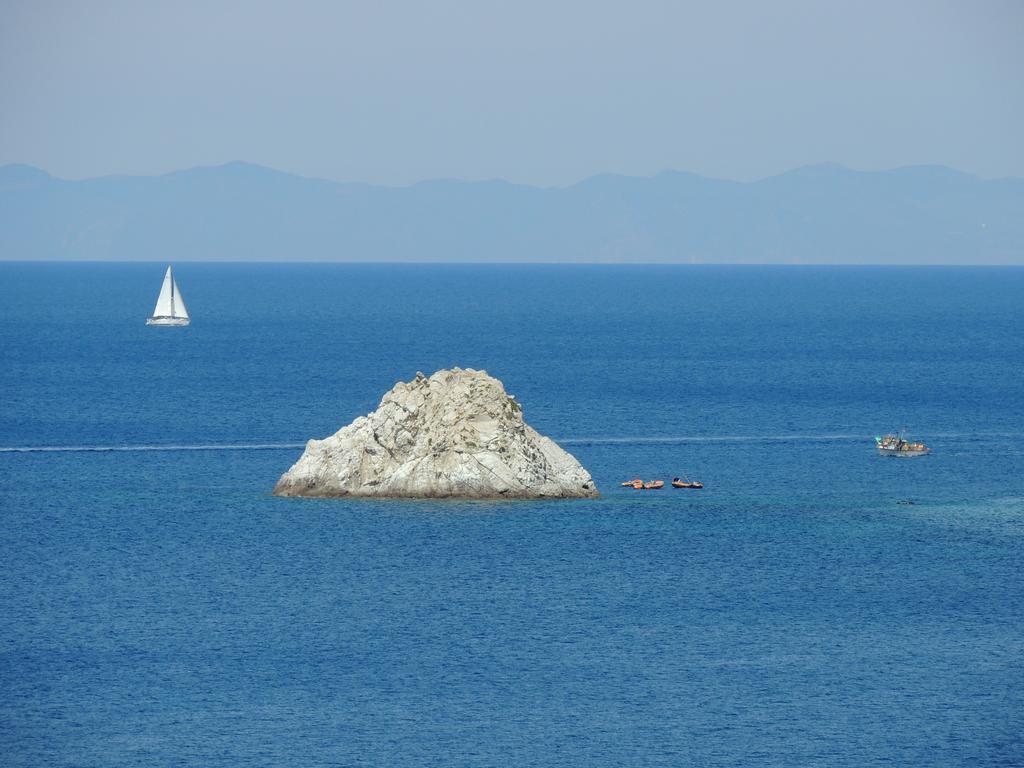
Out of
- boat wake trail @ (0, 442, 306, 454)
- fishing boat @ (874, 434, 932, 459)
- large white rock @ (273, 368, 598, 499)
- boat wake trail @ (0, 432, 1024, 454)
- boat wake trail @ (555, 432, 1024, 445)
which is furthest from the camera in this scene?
boat wake trail @ (555, 432, 1024, 445)

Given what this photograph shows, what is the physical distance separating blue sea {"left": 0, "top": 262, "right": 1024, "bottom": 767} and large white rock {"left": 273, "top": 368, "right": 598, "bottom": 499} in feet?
4.86

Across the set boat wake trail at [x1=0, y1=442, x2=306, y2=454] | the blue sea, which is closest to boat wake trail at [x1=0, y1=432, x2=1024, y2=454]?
boat wake trail at [x1=0, y1=442, x2=306, y2=454]

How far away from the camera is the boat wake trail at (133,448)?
10144 cm

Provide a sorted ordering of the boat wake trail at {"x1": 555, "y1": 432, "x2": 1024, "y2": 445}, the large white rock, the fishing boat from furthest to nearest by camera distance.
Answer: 1. the boat wake trail at {"x1": 555, "y1": 432, "x2": 1024, "y2": 445}
2. the fishing boat
3. the large white rock

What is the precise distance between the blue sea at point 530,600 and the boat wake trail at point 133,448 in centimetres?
41

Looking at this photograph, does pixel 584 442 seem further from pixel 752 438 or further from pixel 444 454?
pixel 444 454

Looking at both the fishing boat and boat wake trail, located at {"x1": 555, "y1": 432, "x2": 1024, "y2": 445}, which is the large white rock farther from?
the fishing boat

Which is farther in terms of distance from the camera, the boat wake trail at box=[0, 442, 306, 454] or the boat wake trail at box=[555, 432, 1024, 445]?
the boat wake trail at box=[555, 432, 1024, 445]

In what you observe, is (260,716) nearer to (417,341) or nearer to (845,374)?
(845,374)

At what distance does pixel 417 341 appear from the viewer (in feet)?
630

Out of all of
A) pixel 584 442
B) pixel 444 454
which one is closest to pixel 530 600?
pixel 444 454

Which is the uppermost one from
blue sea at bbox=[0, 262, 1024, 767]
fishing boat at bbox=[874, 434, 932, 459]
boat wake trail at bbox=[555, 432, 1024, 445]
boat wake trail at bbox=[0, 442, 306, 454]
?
fishing boat at bbox=[874, 434, 932, 459]

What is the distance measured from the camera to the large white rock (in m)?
83.3

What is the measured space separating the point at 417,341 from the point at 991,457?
98644 millimetres
